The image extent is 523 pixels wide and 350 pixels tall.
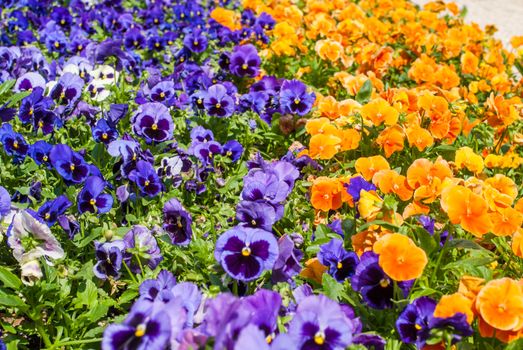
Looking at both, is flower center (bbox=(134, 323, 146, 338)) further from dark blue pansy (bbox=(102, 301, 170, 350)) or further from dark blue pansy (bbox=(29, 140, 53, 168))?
dark blue pansy (bbox=(29, 140, 53, 168))

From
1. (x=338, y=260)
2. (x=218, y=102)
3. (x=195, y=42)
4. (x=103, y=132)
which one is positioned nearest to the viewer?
(x=338, y=260)

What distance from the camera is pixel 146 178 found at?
2.55m

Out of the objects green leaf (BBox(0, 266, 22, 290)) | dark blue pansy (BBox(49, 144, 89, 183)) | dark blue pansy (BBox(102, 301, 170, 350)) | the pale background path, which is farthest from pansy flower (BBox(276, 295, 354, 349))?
the pale background path

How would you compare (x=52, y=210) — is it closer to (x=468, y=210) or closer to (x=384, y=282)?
(x=384, y=282)

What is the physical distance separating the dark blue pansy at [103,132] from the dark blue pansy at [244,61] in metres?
1.35

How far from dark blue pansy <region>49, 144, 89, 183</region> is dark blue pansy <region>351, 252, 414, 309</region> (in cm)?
130

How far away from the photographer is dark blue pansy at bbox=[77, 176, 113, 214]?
238cm

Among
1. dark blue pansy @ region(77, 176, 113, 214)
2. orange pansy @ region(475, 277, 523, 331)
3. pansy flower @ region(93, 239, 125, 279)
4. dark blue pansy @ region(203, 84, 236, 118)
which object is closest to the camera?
orange pansy @ region(475, 277, 523, 331)

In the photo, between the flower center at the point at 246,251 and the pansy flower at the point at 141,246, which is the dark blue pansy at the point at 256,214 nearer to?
the flower center at the point at 246,251

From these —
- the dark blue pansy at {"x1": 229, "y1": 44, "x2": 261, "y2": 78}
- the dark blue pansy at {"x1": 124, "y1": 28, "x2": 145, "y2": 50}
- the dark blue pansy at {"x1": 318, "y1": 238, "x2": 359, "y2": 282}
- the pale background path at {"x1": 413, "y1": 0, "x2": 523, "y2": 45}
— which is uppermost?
the dark blue pansy at {"x1": 318, "y1": 238, "x2": 359, "y2": 282}

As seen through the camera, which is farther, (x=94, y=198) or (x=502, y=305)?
(x=94, y=198)

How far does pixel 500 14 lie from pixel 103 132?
668 centimetres

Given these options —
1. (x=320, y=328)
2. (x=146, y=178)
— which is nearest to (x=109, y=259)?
(x=146, y=178)

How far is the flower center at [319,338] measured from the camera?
1593 mm
